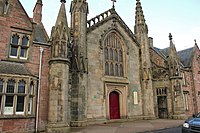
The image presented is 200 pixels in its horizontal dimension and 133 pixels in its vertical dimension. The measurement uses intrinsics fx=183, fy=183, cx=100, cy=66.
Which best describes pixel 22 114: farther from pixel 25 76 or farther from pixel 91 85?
pixel 91 85

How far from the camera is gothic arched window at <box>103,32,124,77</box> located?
65.1 ft

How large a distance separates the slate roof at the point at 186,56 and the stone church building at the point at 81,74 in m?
0.74

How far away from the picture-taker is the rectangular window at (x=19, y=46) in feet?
42.7

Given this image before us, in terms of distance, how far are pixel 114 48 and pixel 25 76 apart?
36.7 feet

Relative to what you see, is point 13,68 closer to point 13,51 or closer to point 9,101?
point 13,51

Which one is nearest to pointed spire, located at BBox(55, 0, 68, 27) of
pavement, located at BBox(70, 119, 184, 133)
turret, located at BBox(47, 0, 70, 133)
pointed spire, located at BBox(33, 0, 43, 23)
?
turret, located at BBox(47, 0, 70, 133)

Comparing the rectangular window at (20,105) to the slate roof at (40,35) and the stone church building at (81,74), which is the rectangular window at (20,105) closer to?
the stone church building at (81,74)

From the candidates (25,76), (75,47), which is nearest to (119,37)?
(75,47)

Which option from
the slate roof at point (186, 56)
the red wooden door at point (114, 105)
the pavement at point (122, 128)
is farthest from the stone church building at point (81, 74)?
the pavement at point (122, 128)

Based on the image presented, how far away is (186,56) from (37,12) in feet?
80.4

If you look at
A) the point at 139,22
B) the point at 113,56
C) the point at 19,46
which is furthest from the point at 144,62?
the point at 19,46

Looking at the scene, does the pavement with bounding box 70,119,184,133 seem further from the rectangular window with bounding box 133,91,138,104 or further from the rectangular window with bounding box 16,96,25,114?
the rectangular window with bounding box 133,91,138,104

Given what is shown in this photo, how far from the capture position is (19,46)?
13.1 m

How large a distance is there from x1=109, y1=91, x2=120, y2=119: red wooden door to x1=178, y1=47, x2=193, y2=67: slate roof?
50.9 ft
